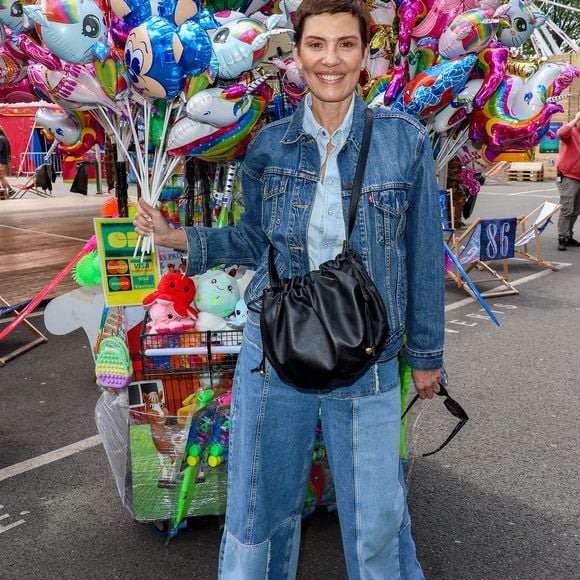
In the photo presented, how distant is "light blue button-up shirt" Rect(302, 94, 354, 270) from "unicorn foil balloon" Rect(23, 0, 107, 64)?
129 centimetres

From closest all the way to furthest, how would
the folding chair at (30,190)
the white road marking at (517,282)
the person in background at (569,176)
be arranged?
the white road marking at (517,282)
the person in background at (569,176)
the folding chair at (30,190)

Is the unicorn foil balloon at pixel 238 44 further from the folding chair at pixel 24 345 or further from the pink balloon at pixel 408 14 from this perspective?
the folding chair at pixel 24 345

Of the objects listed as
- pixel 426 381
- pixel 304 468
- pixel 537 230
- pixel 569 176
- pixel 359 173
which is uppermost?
pixel 359 173

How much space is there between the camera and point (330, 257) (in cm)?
190

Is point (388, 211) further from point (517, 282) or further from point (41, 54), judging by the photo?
point (517, 282)

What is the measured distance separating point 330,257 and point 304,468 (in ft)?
2.21

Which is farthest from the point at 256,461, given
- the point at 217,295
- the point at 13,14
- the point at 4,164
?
the point at 4,164

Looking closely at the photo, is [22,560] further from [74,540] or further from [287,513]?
[287,513]

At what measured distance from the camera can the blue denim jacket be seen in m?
1.85

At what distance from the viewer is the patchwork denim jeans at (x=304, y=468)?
1903mm

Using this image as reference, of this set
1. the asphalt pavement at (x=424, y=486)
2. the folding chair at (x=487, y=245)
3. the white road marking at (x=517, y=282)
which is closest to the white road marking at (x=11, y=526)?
the asphalt pavement at (x=424, y=486)

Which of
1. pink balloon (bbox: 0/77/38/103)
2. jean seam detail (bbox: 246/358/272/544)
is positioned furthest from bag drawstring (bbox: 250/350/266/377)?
pink balloon (bbox: 0/77/38/103)

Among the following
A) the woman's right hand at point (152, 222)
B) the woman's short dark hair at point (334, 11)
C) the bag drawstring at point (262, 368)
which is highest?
the woman's short dark hair at point (334, 11)

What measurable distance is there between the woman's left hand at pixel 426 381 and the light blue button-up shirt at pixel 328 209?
483mm
